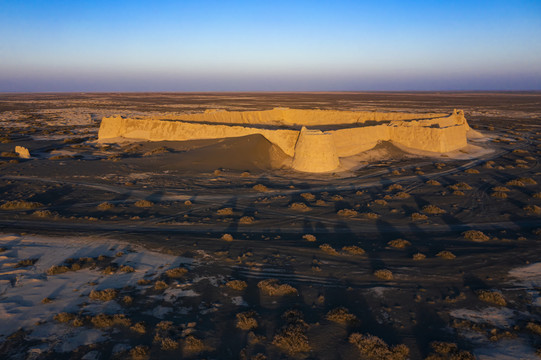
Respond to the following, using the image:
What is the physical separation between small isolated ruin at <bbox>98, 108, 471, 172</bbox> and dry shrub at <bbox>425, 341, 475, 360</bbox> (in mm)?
15641

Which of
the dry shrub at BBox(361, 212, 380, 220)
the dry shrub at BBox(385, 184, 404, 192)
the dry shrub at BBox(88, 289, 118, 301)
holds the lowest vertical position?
the dry shrub at BBox(88, 289, 118, 301)

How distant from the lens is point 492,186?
17781 millimetres

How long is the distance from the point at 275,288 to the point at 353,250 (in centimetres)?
318

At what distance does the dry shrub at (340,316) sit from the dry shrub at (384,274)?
199 centimetres

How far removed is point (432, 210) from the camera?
46.1 feet

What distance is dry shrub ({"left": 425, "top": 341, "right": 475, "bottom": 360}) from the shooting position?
5.94m

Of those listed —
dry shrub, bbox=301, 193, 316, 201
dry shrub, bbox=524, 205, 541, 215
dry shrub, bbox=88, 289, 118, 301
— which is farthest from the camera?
dry shrub, bbox=301, 193, 316, 201

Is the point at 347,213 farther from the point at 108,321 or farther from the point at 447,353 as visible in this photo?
the point at 108,321

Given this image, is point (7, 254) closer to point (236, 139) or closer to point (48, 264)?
point (48, 264)

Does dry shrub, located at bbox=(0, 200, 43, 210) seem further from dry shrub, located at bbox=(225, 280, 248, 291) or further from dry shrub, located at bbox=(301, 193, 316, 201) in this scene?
dry shrub, located at bbox=(301, 193, 316, 201)

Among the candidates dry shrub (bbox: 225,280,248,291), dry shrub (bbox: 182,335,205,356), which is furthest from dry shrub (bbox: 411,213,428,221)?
dry shrub (bbox: 182,335,205,356)

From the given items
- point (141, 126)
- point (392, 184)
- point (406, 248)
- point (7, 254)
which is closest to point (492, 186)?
point (392, 184)

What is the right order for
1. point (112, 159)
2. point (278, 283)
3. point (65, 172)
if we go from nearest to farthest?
point (278, 283) < point (65, 172) < point (112, 159)

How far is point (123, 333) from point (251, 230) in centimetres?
607
